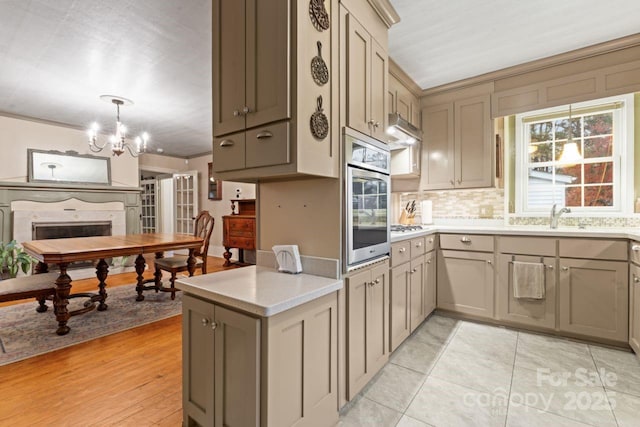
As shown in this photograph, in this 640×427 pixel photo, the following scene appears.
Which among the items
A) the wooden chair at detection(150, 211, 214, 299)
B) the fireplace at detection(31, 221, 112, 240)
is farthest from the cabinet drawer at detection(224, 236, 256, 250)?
the fireplace at detection(31, 221, 112, 240)

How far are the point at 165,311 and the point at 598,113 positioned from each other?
502 centimetres

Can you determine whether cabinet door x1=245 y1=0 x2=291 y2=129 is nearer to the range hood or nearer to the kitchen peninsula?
the kitchen peninsula

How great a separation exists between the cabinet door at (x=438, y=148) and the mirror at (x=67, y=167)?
5.30 m

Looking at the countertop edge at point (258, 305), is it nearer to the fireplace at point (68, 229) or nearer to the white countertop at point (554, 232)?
the white countertop at point (554, 232)

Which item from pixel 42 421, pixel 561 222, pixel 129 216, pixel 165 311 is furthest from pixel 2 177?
pixel 561 222

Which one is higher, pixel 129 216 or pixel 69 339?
pixel 129 216

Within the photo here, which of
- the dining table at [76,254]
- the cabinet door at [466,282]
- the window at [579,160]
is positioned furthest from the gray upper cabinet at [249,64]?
the window at [579,160]

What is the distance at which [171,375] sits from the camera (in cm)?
200

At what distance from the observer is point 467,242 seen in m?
2.89

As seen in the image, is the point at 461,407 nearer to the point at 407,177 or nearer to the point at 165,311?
the point at 407,177

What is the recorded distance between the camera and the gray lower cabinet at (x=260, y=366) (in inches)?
43.3

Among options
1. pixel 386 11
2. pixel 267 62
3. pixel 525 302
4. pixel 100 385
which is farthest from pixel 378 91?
pixel 100 385

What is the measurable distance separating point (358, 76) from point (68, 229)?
18.1 ft

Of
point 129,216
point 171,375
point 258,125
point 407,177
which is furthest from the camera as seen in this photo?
point 129,216
